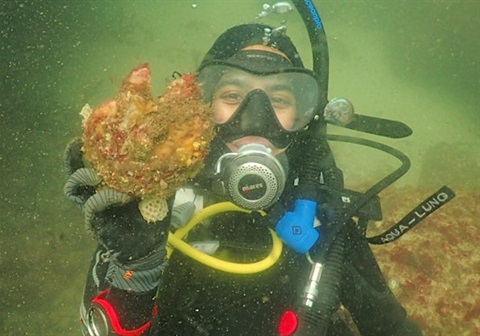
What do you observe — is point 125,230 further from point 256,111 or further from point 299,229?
point 256,111

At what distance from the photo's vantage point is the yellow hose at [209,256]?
2209 millimetres

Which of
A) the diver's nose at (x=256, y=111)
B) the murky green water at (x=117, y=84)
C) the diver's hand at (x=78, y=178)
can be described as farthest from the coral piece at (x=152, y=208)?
the murky green water at (x=117, y=84)

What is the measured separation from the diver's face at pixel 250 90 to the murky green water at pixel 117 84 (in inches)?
156

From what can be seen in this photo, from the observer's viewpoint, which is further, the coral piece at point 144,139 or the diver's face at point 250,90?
the diver's face at point 250,90

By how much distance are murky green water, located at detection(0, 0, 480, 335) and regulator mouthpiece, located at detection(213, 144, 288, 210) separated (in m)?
4.62

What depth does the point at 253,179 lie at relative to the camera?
2.19 m

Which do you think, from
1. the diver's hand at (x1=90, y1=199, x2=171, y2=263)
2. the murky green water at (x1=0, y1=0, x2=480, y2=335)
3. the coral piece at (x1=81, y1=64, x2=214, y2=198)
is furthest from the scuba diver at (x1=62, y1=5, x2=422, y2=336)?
the murky green water at (x1=0, y1=0, x2=480, y2=335)

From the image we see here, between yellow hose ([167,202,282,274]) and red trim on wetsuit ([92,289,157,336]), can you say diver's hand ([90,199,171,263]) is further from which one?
yellow hose ([167,202,282,274])

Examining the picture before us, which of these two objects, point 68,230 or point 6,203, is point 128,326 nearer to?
point 68,230

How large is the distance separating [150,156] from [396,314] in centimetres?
233

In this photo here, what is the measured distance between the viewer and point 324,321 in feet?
7.28

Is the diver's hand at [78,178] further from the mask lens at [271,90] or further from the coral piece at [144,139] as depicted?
the mask lens at [271,90]

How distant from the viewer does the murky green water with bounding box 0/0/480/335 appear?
6445 millimetres

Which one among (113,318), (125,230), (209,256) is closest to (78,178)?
(125,230)
